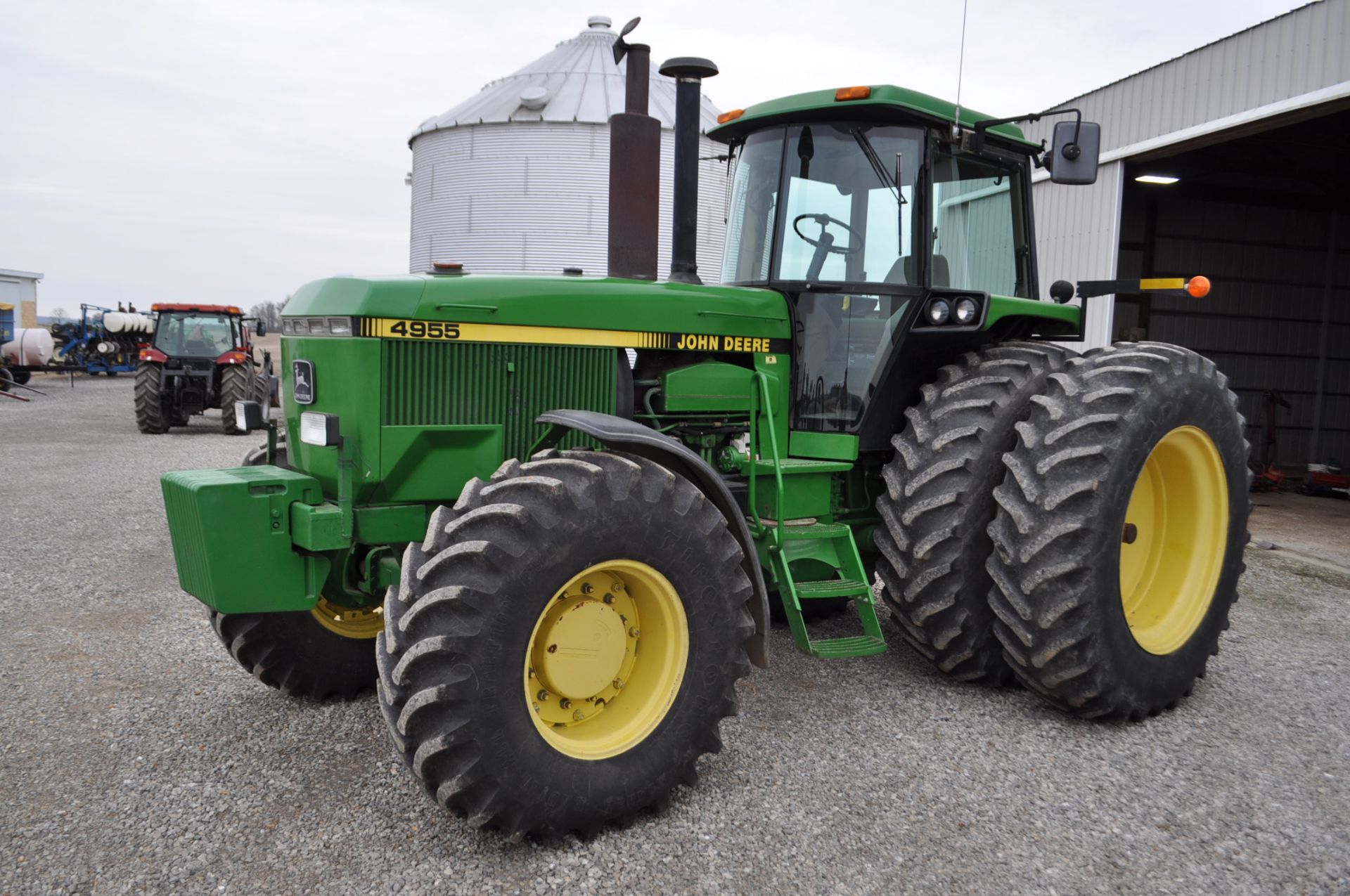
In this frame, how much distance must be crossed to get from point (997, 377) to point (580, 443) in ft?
6.07

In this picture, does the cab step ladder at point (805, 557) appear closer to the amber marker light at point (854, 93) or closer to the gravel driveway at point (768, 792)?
the gravel driveway at point (768, 792)

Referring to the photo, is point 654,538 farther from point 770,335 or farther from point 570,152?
point 570,152

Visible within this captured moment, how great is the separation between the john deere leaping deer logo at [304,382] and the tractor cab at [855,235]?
195 cm

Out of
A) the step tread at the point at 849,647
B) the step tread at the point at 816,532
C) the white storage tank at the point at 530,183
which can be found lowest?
the step tread at the point at 849,647

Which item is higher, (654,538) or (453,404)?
(453,404)

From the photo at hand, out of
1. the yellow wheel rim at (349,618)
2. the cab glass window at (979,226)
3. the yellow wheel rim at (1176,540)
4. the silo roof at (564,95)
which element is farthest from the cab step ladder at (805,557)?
the silo roof at (564,95)

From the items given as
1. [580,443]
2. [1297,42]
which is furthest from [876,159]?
[1297,42]

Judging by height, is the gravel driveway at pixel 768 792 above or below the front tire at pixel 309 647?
below

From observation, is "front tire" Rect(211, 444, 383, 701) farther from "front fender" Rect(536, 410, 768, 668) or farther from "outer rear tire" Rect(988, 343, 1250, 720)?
"outer rear tire" Rect(988, 343, 1250, 720)

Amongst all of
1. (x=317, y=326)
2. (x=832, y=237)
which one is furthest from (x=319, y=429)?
(x=832, y=237)

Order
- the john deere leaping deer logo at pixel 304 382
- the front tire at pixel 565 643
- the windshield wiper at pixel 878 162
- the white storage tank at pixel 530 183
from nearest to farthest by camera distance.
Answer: the front tire at pixel 565 643, the john deere leaping deer logo at pixel 304 382, the windshield wiper at pixel 878 162, the white storage tank at pixel 530 183

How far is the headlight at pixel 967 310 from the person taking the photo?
4.46 m

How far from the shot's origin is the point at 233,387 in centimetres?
1630

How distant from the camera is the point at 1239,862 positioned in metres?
3.14
